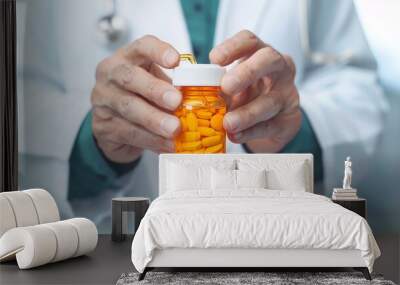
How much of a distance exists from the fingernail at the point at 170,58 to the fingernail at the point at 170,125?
55cm

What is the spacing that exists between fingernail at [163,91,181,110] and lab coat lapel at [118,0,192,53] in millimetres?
674

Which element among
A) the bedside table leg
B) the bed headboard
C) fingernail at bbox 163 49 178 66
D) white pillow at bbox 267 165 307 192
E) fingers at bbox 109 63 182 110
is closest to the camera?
the bedside table leg

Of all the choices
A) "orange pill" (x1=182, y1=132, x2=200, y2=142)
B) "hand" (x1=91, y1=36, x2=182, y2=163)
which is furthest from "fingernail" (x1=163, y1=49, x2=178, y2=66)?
"orange pill" (x1=182, y1=132, x2=200, y2=142)

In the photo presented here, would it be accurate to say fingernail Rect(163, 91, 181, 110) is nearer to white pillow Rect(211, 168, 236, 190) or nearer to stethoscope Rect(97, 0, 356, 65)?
white pillow Rect(211, 168, 236, 190)

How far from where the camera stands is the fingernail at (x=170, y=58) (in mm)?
6930

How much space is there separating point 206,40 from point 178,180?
4.97 feet

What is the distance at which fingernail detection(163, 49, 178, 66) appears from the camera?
22.7 feet

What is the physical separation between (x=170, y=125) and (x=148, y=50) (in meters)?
0.83

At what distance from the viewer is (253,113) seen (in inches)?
272

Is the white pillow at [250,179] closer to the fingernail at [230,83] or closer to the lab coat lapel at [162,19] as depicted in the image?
the fingernail at [230,83]

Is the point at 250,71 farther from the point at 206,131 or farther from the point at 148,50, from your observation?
the point at 148,50

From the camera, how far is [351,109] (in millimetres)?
7164

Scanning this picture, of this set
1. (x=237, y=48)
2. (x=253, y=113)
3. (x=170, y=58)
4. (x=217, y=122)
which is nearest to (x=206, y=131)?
(x=217, y=122)

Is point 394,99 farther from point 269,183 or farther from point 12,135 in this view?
point 12,135
